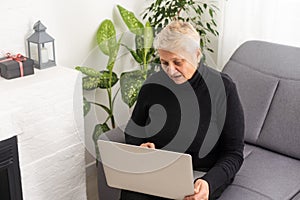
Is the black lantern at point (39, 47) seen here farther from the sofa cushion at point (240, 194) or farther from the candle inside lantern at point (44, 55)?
the sofa cushion at point (240, 194)

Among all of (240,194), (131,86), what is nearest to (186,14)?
(131,86)

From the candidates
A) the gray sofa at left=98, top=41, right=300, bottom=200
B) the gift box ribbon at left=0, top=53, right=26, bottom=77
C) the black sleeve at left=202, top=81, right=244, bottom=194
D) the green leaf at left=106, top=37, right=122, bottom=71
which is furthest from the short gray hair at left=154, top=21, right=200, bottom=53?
the green leaf at left=106, top=37, right=122, bottom=71

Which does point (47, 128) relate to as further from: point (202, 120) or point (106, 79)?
point (202, 120)

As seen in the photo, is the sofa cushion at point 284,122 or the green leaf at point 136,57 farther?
the green leaf at point 136,57

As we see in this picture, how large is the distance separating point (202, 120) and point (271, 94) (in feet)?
1.70

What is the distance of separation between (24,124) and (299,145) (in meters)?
1.21

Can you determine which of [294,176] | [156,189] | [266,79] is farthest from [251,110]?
[156,189]

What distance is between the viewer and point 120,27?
9.04 ft

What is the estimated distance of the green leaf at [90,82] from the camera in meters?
2.47

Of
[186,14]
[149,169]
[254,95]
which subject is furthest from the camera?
Answer: [186,14]

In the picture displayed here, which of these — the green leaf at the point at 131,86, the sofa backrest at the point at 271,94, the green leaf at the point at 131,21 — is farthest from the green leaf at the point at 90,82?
the sofa backrest at the point at 271,94

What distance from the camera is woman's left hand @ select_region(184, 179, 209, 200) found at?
1.71 metres

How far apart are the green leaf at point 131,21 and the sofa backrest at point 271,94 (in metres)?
0.57

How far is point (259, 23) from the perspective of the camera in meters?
2.63
